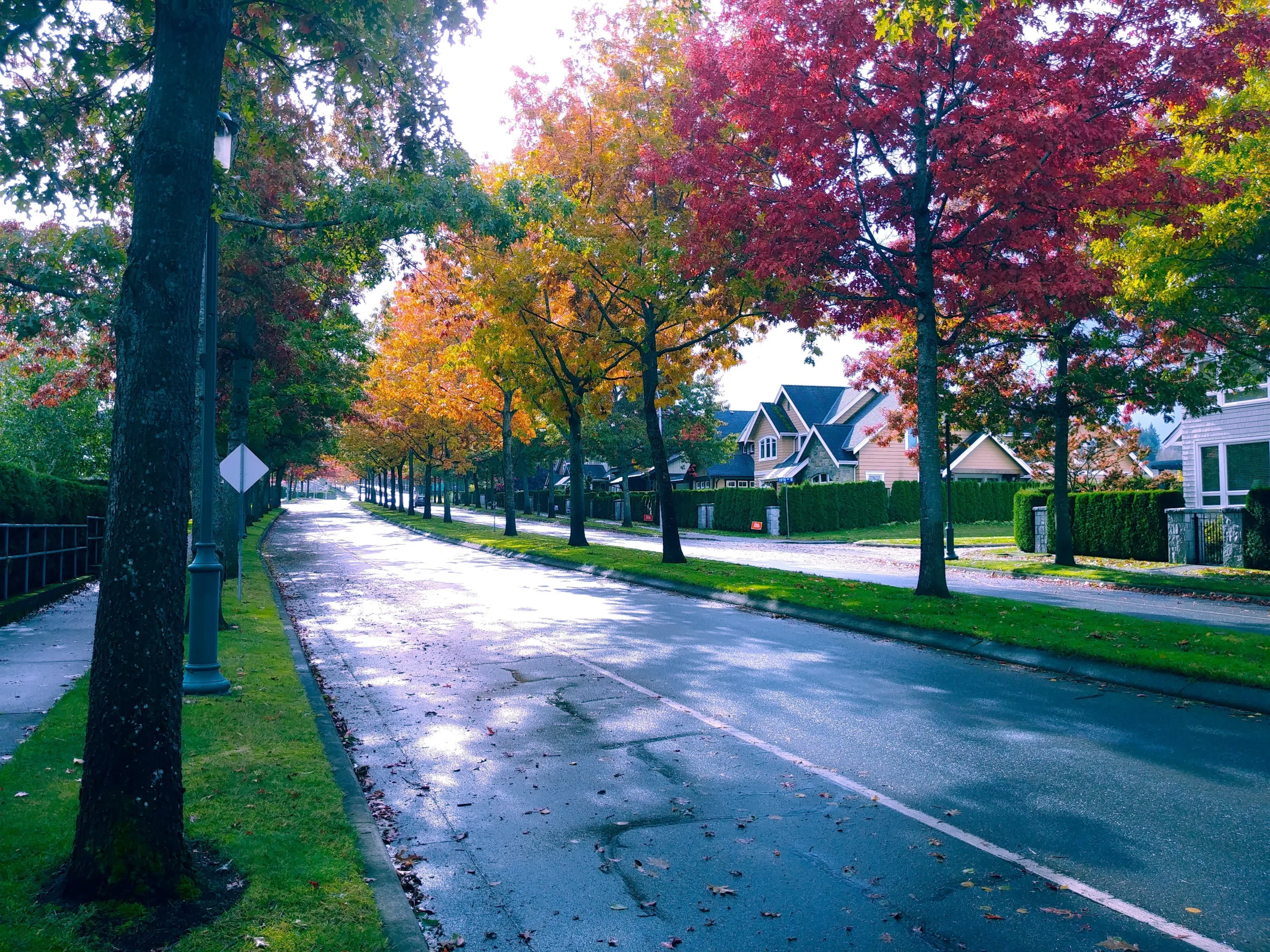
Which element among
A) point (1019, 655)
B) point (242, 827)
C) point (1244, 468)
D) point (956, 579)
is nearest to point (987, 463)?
point (1244, 468)

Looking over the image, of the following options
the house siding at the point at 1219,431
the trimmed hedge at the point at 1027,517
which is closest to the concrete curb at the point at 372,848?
the trimmed hedge at the point at 1027,517

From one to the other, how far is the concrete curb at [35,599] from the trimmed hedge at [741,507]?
34.1 meters

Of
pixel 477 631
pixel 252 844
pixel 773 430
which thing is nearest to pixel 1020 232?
pixel 477 631

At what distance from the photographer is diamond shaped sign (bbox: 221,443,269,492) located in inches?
585

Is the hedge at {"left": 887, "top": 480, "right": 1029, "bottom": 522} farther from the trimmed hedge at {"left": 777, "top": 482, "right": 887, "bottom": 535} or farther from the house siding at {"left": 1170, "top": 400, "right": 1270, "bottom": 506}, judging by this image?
the house siding at {"left": 1170, "top": 400, "right": 1270, "bottom": 506}

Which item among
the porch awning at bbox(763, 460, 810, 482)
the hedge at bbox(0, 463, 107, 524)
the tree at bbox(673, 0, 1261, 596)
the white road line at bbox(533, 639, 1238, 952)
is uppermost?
the tree at bbox(673, 0, 1261, 596)

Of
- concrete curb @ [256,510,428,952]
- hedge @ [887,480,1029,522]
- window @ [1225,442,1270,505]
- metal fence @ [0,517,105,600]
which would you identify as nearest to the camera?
concrete curb @ [256,510,428,952]

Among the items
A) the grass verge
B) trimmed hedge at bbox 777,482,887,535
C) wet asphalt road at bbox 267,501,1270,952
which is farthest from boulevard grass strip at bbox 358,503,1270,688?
trimmed hedge at bbox 777,482,887,535

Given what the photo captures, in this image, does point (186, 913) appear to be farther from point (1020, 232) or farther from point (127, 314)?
point (1020, 232)

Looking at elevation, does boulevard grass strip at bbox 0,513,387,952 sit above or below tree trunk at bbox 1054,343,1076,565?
below

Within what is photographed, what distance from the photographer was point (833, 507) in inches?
1831

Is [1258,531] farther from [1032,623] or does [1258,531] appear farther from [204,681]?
[204,681]

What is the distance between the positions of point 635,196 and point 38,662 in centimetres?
1637

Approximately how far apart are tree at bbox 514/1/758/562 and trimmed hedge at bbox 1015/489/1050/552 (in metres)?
11.4
